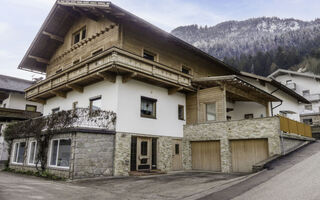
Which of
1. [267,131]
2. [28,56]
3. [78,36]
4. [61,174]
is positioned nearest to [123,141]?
[61,174]

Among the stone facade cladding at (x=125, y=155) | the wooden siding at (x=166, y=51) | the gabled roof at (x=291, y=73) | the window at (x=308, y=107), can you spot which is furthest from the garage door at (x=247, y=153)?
the window at (x=308, y=107)

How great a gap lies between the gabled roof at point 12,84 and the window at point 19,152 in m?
11.0

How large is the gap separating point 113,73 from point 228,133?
788cm

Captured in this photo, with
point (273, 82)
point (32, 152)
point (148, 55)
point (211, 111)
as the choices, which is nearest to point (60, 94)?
point (32, 152)

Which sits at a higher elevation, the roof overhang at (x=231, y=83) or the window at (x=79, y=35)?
the window at (x=79, y=35)

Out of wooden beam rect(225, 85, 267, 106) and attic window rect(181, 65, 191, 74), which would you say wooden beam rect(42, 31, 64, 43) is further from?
wooden beam rect(225, 85, 267, 106)

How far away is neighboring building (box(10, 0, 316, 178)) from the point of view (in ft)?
43.1

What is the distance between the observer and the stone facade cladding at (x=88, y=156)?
1193 cm

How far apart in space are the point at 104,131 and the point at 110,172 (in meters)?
2.17

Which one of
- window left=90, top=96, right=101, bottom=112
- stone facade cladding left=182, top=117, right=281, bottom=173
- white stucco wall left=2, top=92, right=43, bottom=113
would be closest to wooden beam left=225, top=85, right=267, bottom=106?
stone facade cladding left=182, top=117, right=281, bottom=173

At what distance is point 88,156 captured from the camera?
12.4 m

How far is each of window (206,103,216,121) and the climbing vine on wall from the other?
274 inches

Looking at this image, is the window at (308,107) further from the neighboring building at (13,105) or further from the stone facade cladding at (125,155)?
the neighboring building at (13,105)

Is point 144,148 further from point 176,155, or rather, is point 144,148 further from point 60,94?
point 60,94
